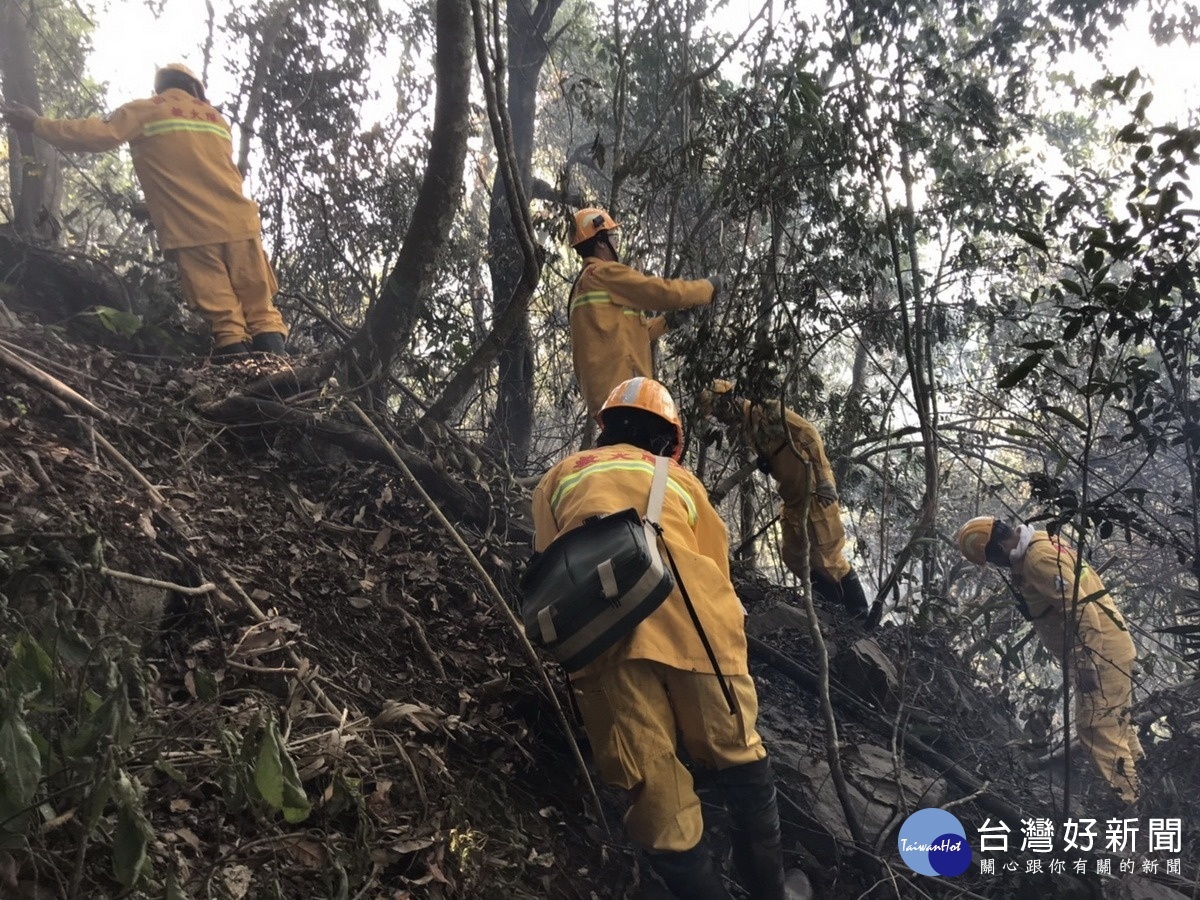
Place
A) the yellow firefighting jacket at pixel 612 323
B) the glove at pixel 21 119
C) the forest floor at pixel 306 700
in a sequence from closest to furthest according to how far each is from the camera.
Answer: the forest floor at pixel 306 700, the glove at pixel 21 119, the yellow firefighting jacket at pixel 612 323

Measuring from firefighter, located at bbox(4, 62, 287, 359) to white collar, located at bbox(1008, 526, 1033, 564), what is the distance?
5.14m

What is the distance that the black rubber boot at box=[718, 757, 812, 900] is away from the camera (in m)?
3.04

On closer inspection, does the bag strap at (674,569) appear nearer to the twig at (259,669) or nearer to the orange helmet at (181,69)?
the twig at (259,669)

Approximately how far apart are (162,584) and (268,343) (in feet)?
8.78

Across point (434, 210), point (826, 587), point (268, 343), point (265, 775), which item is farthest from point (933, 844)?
point (268, 343)

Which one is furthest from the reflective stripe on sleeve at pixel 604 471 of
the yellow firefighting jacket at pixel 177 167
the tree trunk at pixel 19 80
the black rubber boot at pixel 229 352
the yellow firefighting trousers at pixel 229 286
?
the tree trunk at pixel 19 80

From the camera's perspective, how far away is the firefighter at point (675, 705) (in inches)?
113

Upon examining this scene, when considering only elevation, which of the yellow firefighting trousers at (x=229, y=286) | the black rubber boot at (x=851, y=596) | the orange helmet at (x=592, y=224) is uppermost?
the orange helmet at (x=592, y=224)

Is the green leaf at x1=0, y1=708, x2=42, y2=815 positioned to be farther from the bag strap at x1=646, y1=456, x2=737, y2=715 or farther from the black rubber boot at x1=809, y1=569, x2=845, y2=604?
the black rubber boot at x1=809, y1=569, x2=845, y2=604

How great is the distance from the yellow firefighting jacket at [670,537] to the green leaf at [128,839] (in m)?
1.57

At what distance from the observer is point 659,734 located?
288cm

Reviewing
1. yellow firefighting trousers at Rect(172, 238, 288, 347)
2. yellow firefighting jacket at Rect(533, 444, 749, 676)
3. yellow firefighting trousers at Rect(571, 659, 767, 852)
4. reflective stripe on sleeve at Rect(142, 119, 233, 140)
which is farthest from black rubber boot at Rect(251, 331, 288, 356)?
yellow firefighting trousers at Rect(571, 659, 767, 852)

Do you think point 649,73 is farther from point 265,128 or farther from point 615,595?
point 615,595

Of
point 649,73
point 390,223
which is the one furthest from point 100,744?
point 649,73
